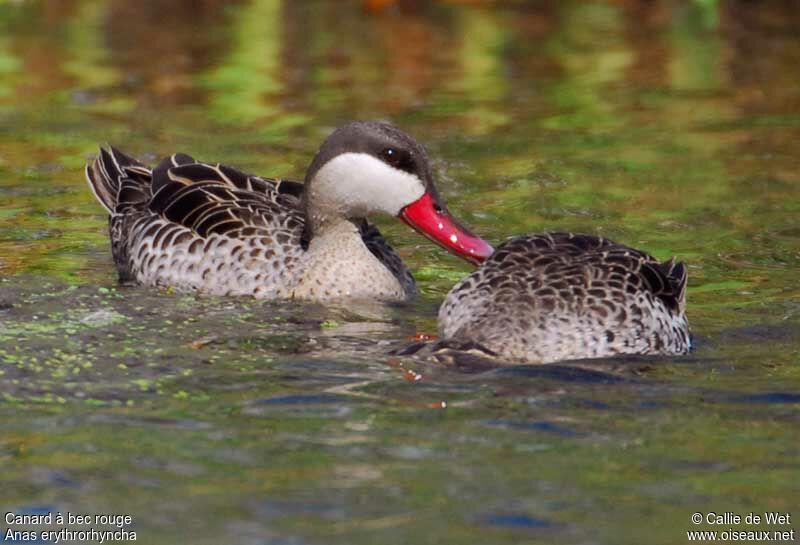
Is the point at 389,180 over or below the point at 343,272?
over

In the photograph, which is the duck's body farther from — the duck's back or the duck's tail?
the duck's tail

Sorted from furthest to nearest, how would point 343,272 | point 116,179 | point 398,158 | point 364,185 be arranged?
point 116,179, point 343,272, point 364,185, point 398,158

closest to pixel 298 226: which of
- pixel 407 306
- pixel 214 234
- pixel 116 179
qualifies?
pixel 214 234

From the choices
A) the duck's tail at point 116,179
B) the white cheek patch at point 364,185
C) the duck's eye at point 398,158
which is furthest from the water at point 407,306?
the duck's eye at point 398,158

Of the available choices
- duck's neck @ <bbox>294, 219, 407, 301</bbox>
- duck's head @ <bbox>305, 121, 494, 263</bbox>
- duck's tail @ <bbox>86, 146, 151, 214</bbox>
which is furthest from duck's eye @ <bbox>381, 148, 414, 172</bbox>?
duck's tail @ <bbox>86, 146, 151, 214</bbox>

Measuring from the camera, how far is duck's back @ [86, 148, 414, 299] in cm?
1039

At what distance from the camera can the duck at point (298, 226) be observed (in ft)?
32.4

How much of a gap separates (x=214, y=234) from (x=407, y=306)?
4.36ft

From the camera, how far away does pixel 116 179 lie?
1191cm

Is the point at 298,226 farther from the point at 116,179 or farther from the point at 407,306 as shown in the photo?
the point at 116,179

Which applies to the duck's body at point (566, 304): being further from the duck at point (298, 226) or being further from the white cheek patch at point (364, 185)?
the white cheek patch at point (364, 185)

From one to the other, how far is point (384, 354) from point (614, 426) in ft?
5.67

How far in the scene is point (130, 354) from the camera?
8.55m

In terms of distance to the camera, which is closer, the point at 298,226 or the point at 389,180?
the point at 389,180
